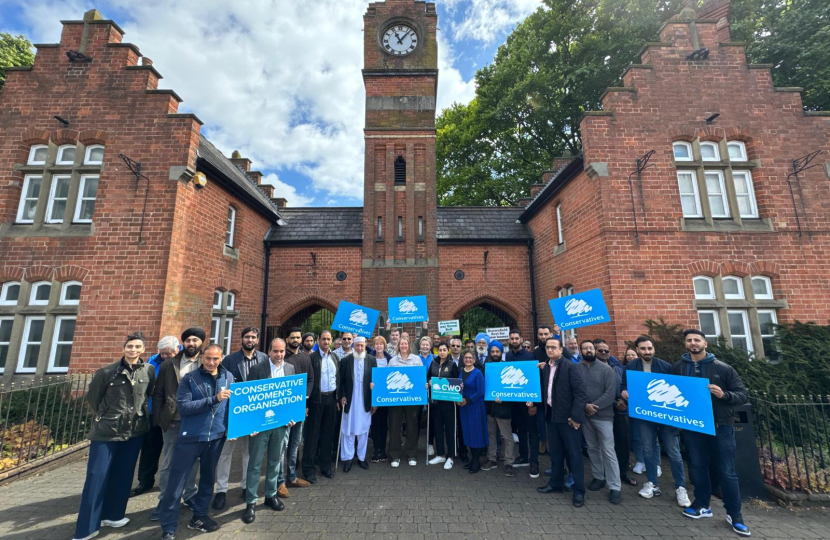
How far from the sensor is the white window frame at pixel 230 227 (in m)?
10.4

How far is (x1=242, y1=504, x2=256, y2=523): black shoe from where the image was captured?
394cm

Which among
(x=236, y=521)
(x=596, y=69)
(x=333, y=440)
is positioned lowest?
(x=236, y=521)

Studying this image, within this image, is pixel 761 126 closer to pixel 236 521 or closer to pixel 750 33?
pixel 750 33

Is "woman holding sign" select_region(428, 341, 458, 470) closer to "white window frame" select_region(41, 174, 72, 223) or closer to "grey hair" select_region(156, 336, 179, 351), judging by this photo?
"grey hair" select_region(156, 336, 179, 351)

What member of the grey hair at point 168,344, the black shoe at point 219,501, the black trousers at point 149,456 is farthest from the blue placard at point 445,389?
the black trousers at point 149,456

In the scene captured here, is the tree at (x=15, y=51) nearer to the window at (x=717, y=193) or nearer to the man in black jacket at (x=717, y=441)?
the man in black jacket at (x=717, y=441)

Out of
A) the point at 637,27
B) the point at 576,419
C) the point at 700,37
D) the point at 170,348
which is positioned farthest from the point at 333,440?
the point at 637,27

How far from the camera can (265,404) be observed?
420cm

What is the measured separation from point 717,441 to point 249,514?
5729 mm

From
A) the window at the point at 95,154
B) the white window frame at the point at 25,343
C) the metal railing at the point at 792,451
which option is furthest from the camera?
the window at the point at 95,154

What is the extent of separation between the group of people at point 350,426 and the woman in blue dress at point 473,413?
19 mm

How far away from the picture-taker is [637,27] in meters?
17.1

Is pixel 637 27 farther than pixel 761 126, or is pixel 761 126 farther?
pixel 637 27

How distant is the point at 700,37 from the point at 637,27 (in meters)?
11.3
